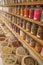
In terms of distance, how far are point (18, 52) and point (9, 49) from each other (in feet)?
1.42

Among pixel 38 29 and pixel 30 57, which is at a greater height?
pixel 38 29

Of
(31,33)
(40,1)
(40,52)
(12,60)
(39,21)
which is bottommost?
(12,60)

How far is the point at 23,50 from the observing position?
3879 millimetres

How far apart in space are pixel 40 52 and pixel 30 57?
0.83 metres

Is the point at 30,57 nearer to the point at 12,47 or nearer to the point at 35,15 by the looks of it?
the point at 12,47

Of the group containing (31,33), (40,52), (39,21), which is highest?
(39,21)

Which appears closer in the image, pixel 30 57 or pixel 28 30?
pixel 28 30

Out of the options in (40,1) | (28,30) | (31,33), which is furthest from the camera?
(28,30)

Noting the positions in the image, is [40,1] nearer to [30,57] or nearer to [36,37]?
[36,37]

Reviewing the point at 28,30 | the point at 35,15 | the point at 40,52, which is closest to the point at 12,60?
the point at 28,30

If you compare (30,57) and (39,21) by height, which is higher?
(39,21)

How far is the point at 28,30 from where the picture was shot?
3088mm

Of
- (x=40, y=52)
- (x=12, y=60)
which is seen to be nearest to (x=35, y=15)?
(x=40, y=52)

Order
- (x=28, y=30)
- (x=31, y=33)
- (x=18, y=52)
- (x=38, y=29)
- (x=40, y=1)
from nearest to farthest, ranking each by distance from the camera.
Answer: (x=40, y=1) < (x=38, y=29) < (x=31, y=33) < (x=28, y=30) < (x=18, y=52)
